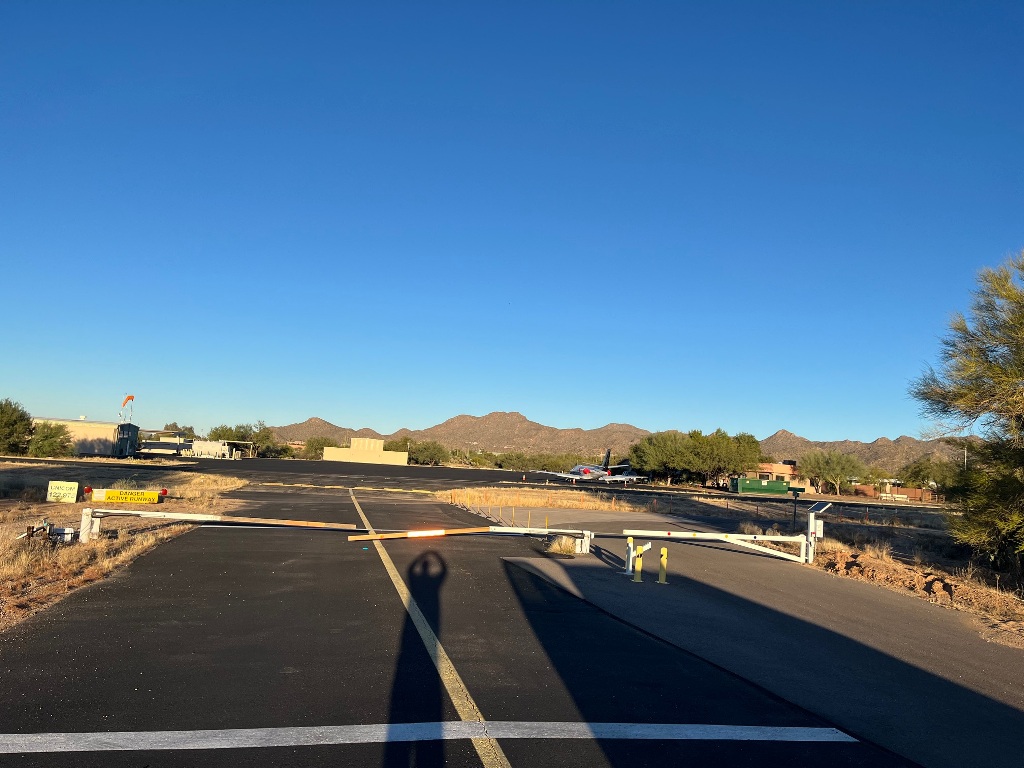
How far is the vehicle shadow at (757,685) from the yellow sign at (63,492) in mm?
10990

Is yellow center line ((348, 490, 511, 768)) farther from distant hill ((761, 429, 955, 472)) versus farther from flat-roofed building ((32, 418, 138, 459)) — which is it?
distant hill ((761, 429, 955, 472))

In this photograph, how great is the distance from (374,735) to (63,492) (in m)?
14.2

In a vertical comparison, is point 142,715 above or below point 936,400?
below

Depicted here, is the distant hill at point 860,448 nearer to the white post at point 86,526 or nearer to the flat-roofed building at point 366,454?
the flat-roofed building at point 366,454

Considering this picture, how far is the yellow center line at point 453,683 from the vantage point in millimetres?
5324

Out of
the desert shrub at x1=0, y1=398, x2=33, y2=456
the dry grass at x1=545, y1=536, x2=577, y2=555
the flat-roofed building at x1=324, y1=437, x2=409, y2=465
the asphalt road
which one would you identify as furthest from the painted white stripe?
the flat-roofed building at x1=324, y1=437, x2=409, y2=465

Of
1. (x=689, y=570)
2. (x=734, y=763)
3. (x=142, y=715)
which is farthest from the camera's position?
(x=689, y=570)

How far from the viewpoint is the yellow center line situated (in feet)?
17.5

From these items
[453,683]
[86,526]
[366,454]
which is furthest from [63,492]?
[366,454]

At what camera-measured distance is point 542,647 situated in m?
8.79

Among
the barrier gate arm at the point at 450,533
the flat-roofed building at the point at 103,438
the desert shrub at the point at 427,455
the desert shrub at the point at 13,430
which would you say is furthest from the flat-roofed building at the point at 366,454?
the barrier gate arm at the point at 450,533

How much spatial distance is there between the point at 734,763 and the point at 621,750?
80 cm

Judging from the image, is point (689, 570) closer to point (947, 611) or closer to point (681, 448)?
point (947, 611)

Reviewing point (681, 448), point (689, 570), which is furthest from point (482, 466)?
point (689, 570)
